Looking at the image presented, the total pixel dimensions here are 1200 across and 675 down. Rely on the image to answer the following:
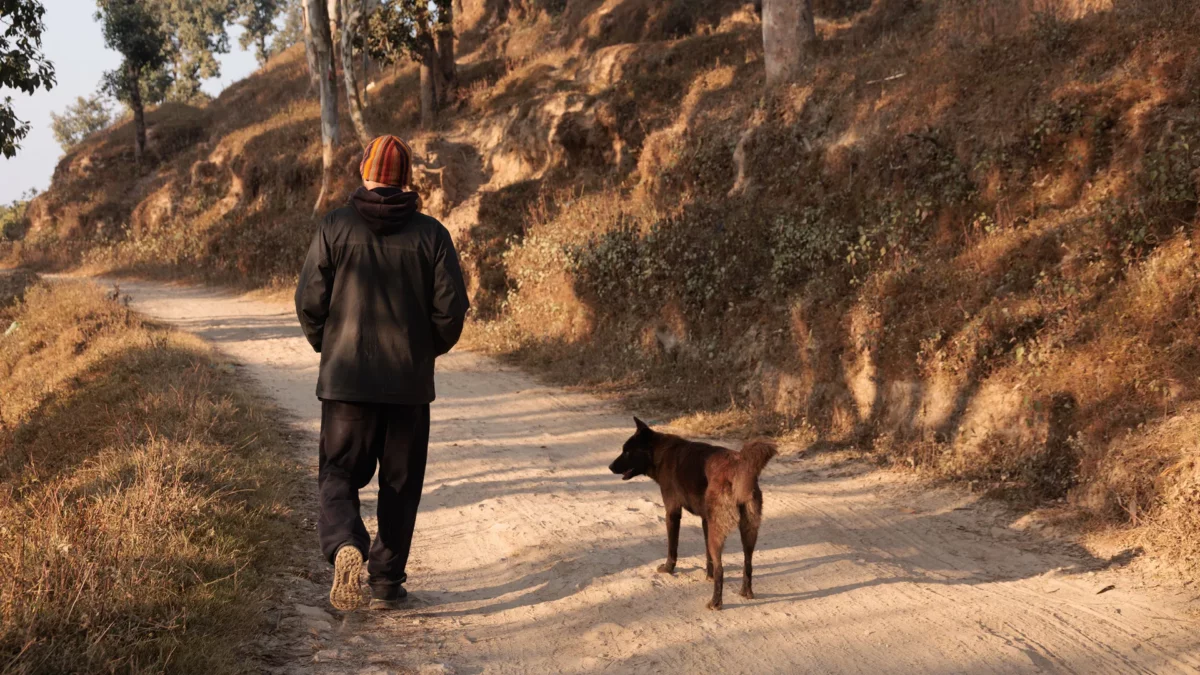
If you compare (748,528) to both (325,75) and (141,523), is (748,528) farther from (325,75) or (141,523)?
(325,75)

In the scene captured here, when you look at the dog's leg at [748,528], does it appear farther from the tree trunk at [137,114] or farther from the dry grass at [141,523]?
the tree trunk at [137,114]

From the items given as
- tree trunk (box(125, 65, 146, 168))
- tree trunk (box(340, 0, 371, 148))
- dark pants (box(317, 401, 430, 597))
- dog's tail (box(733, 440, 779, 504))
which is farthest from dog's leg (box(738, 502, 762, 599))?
tree trunk (box(125, 65, 146, 168))

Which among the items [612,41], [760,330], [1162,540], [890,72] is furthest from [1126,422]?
[612,41]

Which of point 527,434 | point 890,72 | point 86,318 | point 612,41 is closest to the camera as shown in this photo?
point 527,434

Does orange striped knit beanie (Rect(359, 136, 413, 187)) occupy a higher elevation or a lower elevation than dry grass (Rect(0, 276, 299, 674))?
higher

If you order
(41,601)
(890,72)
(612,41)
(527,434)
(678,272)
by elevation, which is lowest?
(527,434)

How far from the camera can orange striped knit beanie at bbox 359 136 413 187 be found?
479 cm

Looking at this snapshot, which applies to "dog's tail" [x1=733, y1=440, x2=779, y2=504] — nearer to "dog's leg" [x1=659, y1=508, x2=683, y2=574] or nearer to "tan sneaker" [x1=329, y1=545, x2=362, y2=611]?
"dog's leg" [x1=659, y1=508, x2=683, y2=574]

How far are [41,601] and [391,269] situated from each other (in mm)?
2147

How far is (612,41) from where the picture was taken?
27281 mm

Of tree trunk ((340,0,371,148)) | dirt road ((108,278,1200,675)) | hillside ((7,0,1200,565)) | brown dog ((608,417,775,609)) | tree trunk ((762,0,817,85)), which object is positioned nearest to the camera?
dirt road ((108,278,1200,675))

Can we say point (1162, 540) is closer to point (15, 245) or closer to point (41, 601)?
point (41, 601)

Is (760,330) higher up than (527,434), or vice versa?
(760,330)

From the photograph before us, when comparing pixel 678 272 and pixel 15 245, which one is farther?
pixel 15 245
